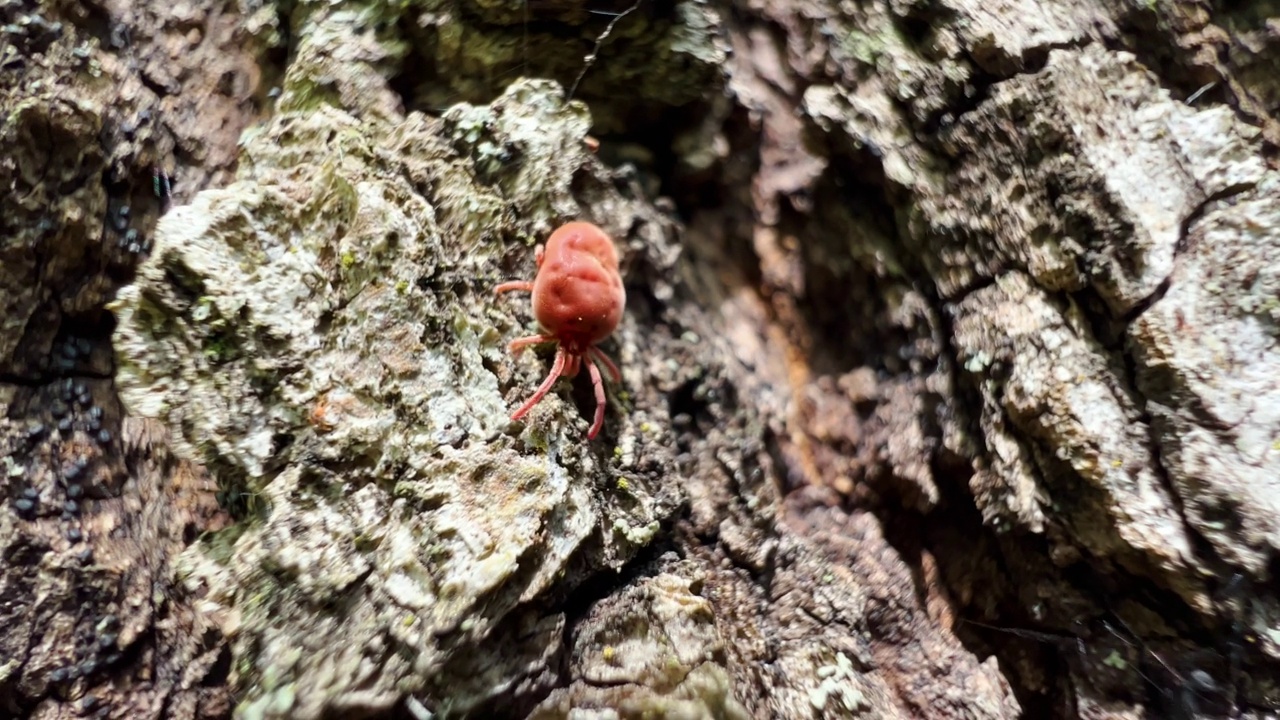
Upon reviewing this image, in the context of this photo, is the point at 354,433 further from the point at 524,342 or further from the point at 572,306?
the point at 572,306

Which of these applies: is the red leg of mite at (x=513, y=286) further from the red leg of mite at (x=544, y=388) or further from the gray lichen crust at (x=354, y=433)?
the red leg of mite at (x=544, y=388)

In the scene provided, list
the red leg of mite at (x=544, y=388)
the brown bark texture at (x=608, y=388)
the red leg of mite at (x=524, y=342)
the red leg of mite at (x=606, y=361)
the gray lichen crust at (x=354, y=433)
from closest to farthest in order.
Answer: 1. the gray lichen crust at (x=354, y=433)
2. the brown bark texture at (x=608, y=388)
3. the red leg of mite at (x=544, y=388)
4. the red leg of mite at (x=524, y=342)
5. the red leg of mite at (x=606, y=361)

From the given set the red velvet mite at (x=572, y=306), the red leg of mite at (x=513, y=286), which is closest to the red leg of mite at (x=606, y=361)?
the red velvet mite at (x=572, y=306)

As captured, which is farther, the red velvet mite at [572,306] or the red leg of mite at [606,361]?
the red leg of mite at [606,361]

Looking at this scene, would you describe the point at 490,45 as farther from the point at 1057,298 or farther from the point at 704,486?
the point at 1057,298

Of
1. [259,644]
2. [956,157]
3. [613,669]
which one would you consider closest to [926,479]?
[956,157]

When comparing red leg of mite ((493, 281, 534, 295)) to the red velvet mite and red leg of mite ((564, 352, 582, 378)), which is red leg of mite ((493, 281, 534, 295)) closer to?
the red velvet mite

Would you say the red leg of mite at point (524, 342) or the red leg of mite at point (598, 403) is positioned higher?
the red leg of mite at point (524, 342)

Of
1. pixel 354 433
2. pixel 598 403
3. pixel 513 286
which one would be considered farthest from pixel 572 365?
pixel 354 433
